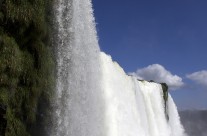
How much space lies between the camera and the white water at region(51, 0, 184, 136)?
47.5 ft

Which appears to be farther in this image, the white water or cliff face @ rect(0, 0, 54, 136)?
the white water

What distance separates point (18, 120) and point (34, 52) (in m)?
2.02

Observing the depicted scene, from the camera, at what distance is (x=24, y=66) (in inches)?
517

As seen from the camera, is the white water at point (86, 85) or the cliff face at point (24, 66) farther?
the white water at point (86, 85)

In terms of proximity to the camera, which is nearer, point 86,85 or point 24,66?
point 24,66

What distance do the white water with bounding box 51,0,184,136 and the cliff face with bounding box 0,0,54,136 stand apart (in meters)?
0.56

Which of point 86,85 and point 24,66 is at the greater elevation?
point 86,85

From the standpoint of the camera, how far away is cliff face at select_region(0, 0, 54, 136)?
12391 millimetres

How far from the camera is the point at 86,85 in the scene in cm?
1598

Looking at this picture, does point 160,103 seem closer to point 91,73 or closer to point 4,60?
point 91,73

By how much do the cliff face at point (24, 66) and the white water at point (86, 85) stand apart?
557 mm

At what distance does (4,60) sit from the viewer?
12.3 metres

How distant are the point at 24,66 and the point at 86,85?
3336 mm

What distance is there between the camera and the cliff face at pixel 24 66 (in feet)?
40.7
